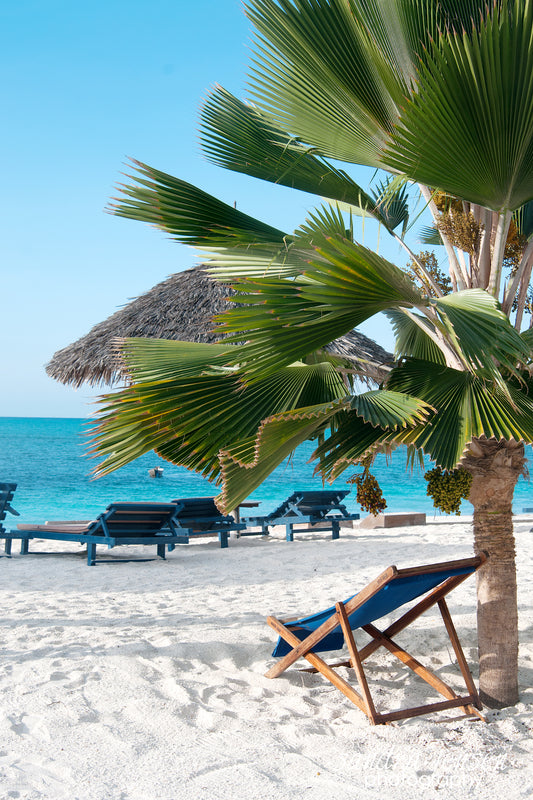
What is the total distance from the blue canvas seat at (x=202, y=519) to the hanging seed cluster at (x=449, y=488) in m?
5.08

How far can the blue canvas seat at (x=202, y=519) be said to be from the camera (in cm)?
777

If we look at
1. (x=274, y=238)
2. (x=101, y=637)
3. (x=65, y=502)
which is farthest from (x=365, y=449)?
(x=65, y=502)

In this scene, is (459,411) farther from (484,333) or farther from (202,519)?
(202,519)

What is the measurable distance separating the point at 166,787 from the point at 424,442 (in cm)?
153

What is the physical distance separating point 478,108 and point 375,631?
2.59m

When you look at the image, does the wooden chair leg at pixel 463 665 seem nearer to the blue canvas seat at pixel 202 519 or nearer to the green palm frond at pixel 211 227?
the green palm frond at pixel 211 227

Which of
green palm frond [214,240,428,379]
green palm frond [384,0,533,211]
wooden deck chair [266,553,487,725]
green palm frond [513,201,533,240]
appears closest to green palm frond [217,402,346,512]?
green palm frond [214,240,428,379]

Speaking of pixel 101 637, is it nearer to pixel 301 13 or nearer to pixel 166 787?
pixel 166 787

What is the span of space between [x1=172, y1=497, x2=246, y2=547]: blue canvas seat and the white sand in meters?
2.16

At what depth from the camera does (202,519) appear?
7.98m

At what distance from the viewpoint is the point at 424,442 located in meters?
2.38

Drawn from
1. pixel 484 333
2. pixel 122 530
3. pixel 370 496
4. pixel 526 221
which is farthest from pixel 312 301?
pixel 122 530

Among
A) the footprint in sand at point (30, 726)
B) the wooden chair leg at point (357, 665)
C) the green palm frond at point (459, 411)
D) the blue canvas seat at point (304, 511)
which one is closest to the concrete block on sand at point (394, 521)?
the blue canvas seat at point (304, 511)

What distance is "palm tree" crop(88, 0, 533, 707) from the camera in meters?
2.22
